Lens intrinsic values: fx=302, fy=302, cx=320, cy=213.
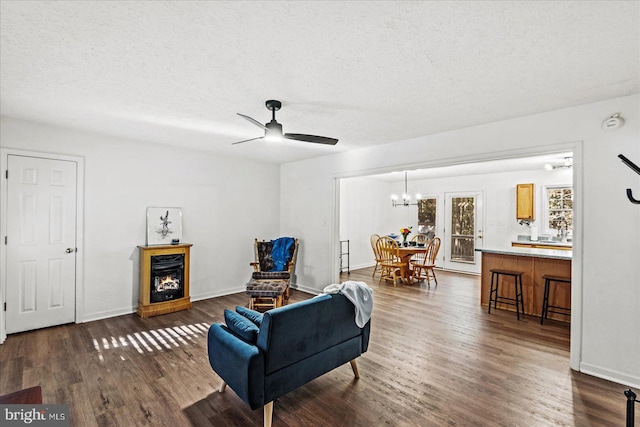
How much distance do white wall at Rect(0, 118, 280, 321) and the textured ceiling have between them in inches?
26.8

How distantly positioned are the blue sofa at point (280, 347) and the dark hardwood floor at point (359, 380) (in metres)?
0.29

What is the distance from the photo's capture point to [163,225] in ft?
15.6

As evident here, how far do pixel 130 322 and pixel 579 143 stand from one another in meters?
5.63

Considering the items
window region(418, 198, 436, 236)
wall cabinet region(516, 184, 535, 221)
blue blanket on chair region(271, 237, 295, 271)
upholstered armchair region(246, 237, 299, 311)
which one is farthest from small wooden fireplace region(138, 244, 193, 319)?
wall cabinet region(516, 184, 535, 221)

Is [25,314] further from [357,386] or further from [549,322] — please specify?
[549,322]

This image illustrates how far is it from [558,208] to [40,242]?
9.07m

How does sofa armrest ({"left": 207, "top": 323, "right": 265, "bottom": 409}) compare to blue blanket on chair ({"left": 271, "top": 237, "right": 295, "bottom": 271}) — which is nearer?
sofa armrest ({"left": 207, "top": 323, "right": 265, "bottom": 409})

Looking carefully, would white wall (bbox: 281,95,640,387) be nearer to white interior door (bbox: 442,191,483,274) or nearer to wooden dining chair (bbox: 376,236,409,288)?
wooden dining chair (bbox: 376,236,409,288)

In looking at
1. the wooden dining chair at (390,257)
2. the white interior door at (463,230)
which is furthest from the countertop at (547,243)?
the wooden dining chair at (390,257)

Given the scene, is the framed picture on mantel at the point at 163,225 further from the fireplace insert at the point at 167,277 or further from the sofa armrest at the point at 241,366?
the sofa armrest at the point at 241,366

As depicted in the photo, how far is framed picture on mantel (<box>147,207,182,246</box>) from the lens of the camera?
4637 millimetres

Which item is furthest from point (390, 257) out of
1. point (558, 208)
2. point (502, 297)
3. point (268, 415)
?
point (268, 415)

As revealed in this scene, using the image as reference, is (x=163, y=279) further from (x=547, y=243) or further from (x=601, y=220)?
(x=547, y=243)

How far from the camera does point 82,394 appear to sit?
2.44 m
